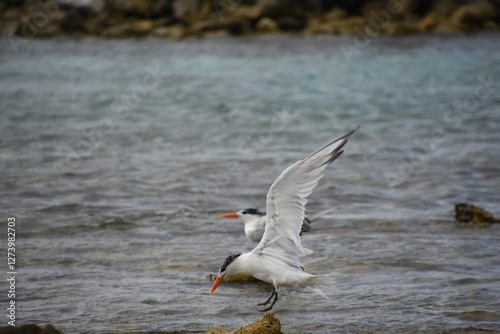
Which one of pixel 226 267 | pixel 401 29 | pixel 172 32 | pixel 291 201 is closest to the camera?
pixel 291 201

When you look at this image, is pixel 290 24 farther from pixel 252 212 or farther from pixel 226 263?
pixel 226 263

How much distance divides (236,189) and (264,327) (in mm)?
5342

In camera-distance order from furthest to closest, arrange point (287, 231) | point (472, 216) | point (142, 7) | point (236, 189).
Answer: point (142, 7) < point (236, 189) < point (472, 216) < point (287, 231)

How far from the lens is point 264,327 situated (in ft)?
14.8

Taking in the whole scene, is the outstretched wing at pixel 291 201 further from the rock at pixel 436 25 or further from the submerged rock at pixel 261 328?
the rock at pixel 436 25

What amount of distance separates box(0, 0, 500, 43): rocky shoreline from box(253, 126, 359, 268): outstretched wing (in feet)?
87.4

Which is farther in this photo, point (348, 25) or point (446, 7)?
point (446, 7)

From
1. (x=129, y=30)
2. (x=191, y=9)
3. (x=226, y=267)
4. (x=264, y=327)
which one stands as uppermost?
(x=264, y=327)

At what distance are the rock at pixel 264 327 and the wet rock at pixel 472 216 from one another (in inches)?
153

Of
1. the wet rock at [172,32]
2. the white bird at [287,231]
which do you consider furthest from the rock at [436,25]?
the white bird at [287,231]

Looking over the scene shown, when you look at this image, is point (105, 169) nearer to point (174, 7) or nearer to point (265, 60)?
point (265, 60)

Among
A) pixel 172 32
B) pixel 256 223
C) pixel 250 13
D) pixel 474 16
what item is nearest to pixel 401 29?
pixel 474 16

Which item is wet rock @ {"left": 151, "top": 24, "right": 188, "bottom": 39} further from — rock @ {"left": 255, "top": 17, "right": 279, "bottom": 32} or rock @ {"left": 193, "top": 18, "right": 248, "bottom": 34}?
rock @ {"left": 255, "top": 17, "right": 279, "bottom": 32}

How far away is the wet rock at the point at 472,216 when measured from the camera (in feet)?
25.3
